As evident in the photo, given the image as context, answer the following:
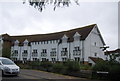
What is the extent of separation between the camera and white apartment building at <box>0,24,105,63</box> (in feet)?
152

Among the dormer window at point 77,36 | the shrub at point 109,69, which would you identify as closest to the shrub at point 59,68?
the shrub at point 109,69

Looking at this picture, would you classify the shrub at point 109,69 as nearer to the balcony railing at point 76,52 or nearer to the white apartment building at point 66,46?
the white apartment building at point 66,46

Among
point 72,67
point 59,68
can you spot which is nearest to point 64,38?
point 59,68

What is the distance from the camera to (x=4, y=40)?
65500 millimetres

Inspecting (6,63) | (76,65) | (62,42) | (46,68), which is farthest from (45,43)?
Answer: (6,63)

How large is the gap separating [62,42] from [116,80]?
35.8 m

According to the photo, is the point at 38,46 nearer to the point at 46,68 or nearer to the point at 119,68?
the point at 46,68

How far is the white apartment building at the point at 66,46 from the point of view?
46.2 meters

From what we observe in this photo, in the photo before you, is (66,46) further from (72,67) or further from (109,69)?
(109,69)

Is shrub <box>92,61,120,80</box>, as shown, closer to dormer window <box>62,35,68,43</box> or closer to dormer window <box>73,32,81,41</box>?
dormer window <box>73,32,81,41</box>

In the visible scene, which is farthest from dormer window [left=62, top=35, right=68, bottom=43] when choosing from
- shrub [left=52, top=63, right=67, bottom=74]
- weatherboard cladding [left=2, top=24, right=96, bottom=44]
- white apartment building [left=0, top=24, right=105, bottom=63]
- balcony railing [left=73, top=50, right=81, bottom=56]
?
shrub [left=52, top=63, right=67, bottom=74]

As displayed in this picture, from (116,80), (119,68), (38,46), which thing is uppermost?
(38,46)

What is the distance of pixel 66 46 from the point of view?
50.3 meters

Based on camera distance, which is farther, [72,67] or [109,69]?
[72,67]
